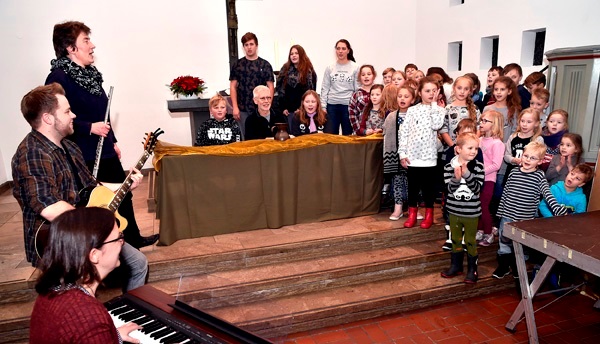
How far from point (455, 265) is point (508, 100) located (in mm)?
1932

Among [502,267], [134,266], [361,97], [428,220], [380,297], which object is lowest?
[380,297]

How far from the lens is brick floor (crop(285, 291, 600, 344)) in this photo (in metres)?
3.45

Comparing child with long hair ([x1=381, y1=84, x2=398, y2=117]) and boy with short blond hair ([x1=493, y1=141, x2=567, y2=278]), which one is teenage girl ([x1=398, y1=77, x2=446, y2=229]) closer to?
child with long hair ([x1=381, y1=84, x2=398, y2=117])

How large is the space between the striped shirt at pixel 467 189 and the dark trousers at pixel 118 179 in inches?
112

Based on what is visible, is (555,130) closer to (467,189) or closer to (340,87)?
(467,189)

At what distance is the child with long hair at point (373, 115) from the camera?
4.95m

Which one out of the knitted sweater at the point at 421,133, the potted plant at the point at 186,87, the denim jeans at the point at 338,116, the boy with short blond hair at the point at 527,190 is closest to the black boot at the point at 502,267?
the boy with short blond hair at the point at 527,190

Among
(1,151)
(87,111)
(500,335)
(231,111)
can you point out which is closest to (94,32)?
(1,151)

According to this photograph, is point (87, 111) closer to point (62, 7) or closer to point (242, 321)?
point (242, 321)

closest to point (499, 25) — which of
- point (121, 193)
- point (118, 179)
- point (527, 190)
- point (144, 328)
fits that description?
point (527, 190)

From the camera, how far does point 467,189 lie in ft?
12.3

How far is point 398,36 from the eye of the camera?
28.7 feet

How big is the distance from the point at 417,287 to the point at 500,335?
0.78 metres

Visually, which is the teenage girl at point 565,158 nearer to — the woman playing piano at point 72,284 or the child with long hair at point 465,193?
the child with long hair at point 465,193
